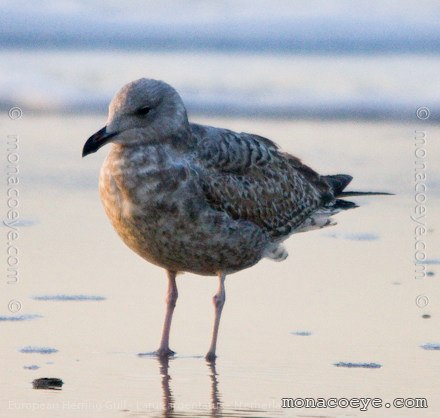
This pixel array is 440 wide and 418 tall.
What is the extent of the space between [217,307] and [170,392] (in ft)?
3.71

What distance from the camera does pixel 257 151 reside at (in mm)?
8531

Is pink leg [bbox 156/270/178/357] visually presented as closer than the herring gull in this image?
Yes

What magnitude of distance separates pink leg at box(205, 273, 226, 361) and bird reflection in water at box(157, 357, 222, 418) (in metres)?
0.09

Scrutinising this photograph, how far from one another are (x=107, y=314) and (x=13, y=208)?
2.58m

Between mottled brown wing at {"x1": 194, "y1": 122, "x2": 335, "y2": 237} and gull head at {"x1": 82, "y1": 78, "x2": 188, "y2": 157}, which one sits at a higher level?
gull head at {"x1": 82, "y1": 78, "x2": 188, "y2": 157}

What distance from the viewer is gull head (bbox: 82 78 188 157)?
25.2 ft

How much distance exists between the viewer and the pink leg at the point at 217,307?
24.1ft

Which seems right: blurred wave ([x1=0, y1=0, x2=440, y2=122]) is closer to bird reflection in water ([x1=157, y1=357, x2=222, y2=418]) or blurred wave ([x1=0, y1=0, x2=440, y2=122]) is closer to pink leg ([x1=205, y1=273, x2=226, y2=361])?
pink leg ([x1=205, y1=273, x2=226, y2=361])

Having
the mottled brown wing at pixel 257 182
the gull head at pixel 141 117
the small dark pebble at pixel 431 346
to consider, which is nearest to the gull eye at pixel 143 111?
the gull head at pixel 141 117

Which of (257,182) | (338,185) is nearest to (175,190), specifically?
(257,182)

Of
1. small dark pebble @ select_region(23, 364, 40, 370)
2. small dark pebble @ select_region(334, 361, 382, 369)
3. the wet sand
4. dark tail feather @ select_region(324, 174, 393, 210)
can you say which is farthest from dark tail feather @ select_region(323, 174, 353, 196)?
small dark pebble @ select_region(23, 364, 40, 370)

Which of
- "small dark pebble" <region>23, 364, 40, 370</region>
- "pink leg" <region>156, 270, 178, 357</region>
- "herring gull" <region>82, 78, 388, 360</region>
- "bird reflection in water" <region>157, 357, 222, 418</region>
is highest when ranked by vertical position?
"herring gull" <region>82, 78, 388, 360</region>

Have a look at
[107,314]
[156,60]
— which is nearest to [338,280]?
[107,314]

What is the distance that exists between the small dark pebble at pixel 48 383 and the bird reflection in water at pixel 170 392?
48cm
